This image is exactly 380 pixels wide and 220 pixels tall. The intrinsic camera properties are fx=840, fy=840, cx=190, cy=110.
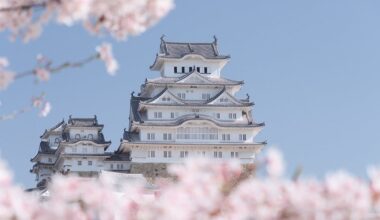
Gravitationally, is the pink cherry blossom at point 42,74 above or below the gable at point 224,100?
below

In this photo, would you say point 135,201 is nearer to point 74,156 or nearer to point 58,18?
point 58,18

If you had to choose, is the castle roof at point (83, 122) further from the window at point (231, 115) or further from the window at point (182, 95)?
the window at point (231, 115)

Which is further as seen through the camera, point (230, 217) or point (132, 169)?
point (132, 169)

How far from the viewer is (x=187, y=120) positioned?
46312 mm

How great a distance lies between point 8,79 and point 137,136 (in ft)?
141

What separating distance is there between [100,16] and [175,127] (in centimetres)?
4242

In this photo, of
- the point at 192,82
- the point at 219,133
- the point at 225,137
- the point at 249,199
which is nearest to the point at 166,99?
the point at 192,82

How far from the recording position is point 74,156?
47469 millimetres

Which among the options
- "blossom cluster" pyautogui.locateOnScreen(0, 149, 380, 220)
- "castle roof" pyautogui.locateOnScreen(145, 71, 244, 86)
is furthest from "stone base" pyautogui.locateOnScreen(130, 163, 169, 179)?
"blossom cluster" pyautogui.locateOnScreen(0, 149, 380, 220)

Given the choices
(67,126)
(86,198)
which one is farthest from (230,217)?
(67,126)

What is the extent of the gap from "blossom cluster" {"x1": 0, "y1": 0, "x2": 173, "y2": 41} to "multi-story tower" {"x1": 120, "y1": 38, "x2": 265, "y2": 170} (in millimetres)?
41403

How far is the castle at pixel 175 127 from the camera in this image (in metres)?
46.2

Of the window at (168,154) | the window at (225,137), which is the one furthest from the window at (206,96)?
the window at (168,154)

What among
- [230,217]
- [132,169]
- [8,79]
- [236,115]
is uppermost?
[236,115]
